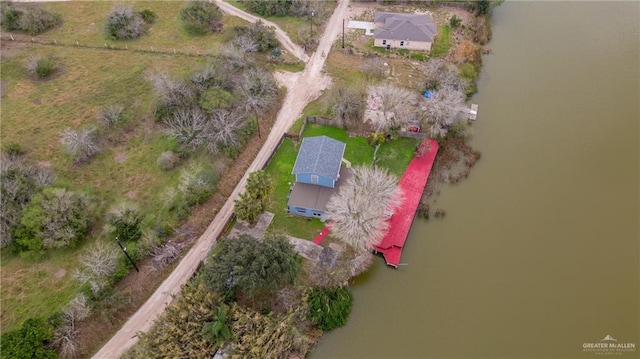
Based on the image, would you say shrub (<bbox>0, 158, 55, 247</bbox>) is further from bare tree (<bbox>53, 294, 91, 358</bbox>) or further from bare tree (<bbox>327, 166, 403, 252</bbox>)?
bare tree (<bbox>327, 166, 403, 252</bbox>)

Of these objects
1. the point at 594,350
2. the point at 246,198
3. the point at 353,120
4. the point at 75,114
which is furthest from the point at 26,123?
the point at 594,350

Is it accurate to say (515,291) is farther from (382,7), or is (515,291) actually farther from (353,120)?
(382,7)

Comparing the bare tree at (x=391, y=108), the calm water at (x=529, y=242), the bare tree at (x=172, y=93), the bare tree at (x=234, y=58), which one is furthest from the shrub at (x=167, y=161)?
the calm water at (x=529, y=242)

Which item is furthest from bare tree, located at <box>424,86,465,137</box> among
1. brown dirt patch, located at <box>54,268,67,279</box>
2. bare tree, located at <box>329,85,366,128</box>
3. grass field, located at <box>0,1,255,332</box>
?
brown dirt patch, located at <box>54,268,67,279</box>

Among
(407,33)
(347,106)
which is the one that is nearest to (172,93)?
(347,106)

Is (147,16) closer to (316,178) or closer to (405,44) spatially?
(405,44)

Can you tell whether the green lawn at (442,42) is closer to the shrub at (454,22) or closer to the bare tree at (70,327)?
the shrub at (454,22)
